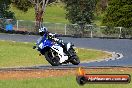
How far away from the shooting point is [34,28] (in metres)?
47.4

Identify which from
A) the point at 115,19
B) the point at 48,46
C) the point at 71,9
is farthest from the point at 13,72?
the point at 71,9

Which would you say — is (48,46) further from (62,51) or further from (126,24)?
(126,24)

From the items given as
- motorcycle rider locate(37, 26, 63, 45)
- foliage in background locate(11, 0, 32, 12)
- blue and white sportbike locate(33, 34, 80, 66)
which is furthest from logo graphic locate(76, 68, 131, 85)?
foliage in background locate(11, 0, 32, 12)

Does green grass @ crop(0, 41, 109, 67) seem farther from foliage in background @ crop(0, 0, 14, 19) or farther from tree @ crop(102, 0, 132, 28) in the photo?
foliage in background @ crop(0, 0, 14, 19)

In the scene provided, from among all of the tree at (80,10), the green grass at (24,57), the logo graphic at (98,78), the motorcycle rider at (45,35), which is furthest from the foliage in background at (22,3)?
the logo graphic at (98,78)

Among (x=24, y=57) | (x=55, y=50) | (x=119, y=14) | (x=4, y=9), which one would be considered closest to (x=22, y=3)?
(x=4, y=9)

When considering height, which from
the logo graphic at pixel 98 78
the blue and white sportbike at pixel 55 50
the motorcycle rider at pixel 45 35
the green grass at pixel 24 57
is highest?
the logo graphic at pixel 98 78

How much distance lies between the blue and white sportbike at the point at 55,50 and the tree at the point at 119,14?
33.8 m

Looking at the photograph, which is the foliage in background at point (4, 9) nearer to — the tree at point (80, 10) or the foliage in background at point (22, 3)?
the foliage in background at point (22, 3)

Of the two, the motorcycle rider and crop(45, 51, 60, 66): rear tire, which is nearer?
the motorcycle rider

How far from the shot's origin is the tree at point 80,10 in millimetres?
57312

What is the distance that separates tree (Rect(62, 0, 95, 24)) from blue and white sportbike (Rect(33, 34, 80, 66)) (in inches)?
1676

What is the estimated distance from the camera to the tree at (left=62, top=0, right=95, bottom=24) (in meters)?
57.3

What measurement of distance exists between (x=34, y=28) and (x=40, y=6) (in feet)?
28.7
